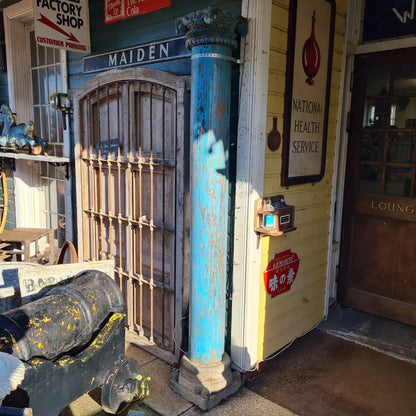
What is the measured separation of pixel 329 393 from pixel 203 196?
2060 mm

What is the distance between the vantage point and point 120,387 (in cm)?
322

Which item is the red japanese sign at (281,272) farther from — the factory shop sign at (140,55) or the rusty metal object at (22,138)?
the rusty metal object at (22,138)

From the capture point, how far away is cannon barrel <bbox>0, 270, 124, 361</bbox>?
2.48 meters

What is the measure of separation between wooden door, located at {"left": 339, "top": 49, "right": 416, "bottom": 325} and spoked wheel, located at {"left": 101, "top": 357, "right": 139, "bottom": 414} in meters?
2.87

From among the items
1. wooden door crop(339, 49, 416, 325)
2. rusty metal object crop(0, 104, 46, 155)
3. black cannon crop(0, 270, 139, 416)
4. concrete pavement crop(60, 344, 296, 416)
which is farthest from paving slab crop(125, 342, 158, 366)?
rusty metal object crop(0, 104, 46, 155)

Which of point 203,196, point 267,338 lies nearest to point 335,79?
point 203,196

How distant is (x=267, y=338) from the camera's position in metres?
3.83

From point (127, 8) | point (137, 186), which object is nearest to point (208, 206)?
point (137, 186)

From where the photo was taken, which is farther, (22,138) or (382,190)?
(22,138)

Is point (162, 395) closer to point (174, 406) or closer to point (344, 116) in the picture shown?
point (174, 406)

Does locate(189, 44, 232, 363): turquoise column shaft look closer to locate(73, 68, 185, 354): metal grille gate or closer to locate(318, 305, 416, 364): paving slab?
locate(73, 68, 185, 354): metal grille gate

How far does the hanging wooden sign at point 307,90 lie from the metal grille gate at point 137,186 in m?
1.00

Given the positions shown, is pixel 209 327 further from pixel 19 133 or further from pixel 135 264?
pixel 19 133

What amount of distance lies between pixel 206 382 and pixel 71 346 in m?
1.21
